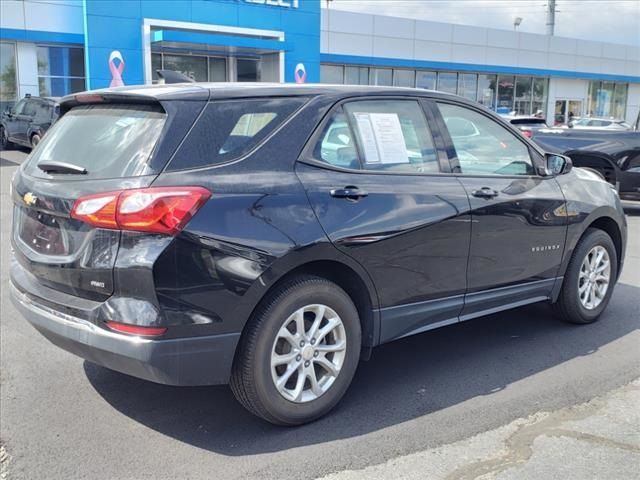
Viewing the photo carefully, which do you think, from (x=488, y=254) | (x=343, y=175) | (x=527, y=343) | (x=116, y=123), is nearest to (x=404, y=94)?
(x=343, y=175)

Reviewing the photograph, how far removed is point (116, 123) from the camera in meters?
3.54

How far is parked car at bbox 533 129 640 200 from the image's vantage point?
35.2 ft

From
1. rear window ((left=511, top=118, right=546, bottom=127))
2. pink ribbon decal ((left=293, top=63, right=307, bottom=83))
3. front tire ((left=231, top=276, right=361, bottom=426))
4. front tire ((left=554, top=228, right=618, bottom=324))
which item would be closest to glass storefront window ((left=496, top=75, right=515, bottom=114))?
pink ribbon decal ((left=293, top=63, right=307, bottom=83))

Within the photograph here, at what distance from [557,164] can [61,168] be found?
11.5 feet

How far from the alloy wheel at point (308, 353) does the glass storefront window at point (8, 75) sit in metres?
22.6

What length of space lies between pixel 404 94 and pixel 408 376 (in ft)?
5.97

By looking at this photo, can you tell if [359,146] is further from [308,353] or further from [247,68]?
[247,68]

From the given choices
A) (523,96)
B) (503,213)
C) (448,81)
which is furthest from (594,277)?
(523,96)

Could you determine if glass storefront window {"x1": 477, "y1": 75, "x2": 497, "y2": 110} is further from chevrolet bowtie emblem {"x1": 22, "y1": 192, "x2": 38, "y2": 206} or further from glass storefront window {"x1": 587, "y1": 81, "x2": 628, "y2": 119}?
chevrolet bowtie emblem {"x1": 22, "y1": 192, "x2": 38, "y2": 206}

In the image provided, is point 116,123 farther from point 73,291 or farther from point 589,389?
point 589,389

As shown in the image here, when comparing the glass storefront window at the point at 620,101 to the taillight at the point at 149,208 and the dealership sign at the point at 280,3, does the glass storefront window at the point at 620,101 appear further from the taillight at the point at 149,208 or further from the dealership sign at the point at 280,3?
the taillight at the point at 149,208

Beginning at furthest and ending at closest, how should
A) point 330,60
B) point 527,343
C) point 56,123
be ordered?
point 330,60, point 527,343, point 56,123

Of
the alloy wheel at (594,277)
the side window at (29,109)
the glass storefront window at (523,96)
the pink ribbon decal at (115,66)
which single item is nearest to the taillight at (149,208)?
the alloy wheel at (594,277)

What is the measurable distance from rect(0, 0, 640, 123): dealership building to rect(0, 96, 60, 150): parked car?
343 centimetres
